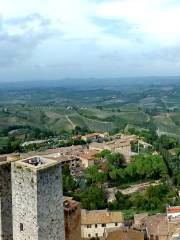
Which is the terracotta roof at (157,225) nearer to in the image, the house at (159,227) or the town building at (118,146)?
the house at (159,227)

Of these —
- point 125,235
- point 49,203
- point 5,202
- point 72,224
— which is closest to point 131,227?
point 125,235

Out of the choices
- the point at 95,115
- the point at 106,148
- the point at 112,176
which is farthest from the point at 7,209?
the point at 95,115

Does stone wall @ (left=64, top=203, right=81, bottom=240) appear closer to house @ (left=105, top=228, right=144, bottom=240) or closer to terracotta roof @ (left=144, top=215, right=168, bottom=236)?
house @ (left=105, top=228, right=144, bottom=240)

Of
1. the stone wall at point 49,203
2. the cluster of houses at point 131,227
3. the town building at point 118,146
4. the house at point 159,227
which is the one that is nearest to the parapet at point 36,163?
the stone wall at point 49,203

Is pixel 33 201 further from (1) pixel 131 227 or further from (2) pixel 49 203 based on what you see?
(1) pixel 131 227

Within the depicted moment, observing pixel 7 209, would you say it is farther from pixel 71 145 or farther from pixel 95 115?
pixel 95 115
